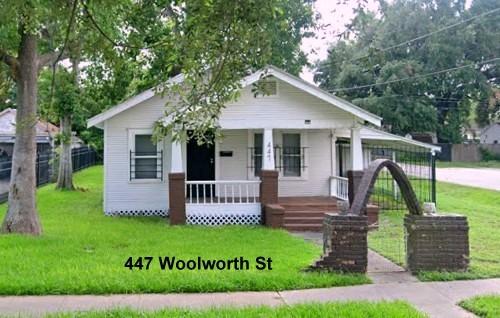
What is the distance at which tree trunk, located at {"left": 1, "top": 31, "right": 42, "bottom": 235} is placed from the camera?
11.1m

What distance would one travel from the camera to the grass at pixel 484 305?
562cm

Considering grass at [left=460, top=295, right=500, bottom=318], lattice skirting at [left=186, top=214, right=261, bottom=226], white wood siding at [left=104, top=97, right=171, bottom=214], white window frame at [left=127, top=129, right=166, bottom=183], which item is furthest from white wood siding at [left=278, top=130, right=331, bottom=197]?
grass at [left=460, top=295, right=500, bottom=318]

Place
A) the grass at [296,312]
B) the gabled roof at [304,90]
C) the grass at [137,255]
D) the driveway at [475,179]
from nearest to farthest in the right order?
the grass at [296,312] < the grass at [137,255] < the gabled roof at [304,90] < the driveway at [475,179]

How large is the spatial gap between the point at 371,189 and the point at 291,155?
9.28 metres

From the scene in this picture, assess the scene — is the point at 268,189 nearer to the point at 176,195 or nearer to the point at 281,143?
the point at 176,195

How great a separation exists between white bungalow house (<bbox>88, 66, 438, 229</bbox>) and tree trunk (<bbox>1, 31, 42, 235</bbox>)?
3.81 meters

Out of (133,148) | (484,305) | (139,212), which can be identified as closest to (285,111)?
(133,148)

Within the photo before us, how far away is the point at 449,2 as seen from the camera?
4772 cm

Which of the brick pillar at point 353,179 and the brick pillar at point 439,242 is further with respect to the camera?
the brick pillar at point 353,179

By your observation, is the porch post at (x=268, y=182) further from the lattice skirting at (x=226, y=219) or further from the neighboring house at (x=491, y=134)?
the neighboring house at (x=491, y=134)

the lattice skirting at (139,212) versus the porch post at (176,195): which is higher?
the porch post at (176,195)

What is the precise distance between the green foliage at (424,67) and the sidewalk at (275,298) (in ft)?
133

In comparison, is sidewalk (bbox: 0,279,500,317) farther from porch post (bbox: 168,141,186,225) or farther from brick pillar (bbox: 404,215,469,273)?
porch post (bbox: 168,141,186,225)

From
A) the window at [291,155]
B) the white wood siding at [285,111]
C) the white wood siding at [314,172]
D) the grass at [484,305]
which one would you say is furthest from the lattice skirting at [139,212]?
the grass at [484,305]
